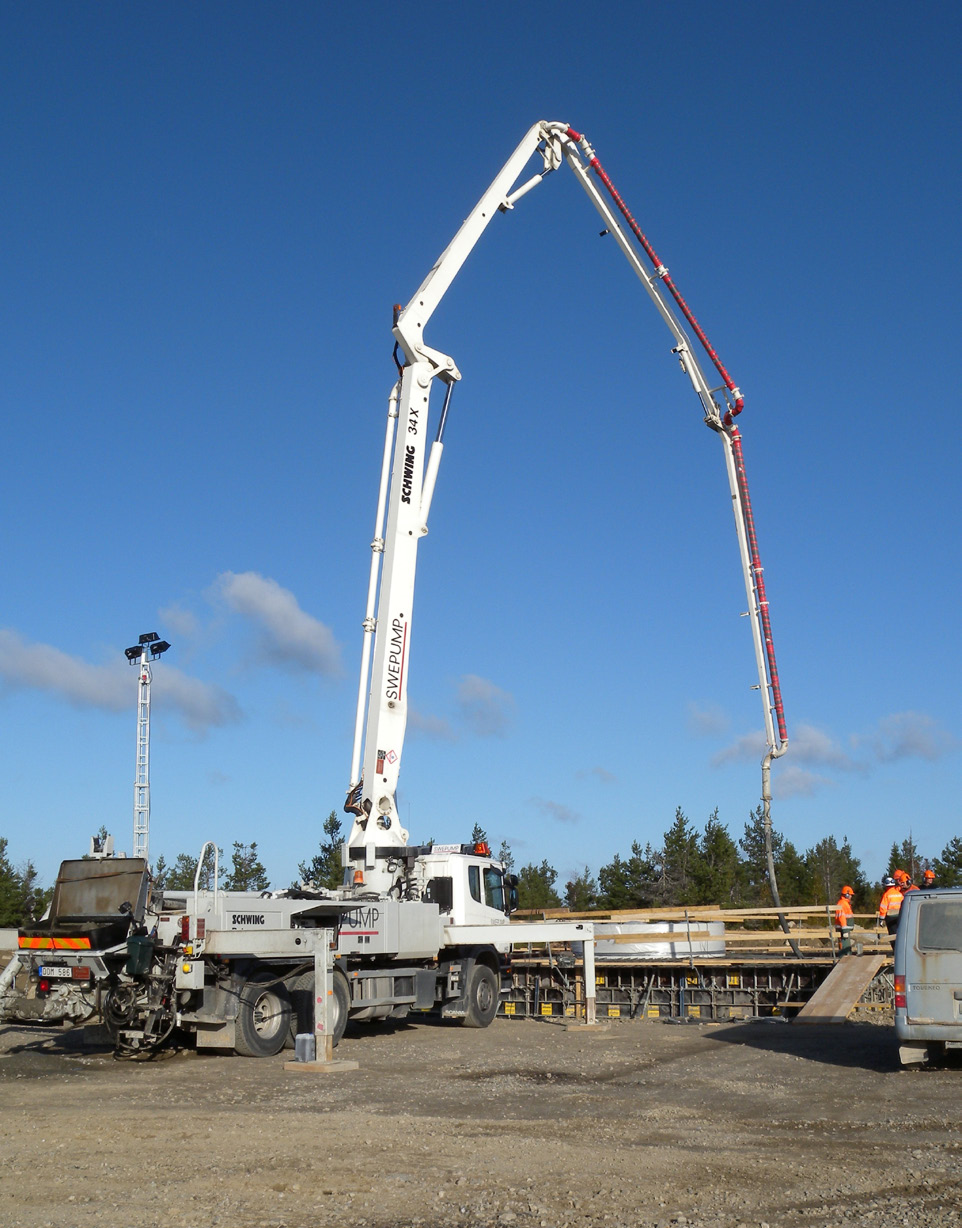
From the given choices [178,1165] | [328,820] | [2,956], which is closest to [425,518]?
[178,1165]

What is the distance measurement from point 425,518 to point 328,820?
150ft

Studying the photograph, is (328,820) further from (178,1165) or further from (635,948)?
(178,1165)

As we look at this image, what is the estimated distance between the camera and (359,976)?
16750mm

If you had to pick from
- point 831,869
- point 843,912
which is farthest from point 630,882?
point 843,912

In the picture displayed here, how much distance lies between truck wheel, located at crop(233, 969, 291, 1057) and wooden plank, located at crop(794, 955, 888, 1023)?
7.96m

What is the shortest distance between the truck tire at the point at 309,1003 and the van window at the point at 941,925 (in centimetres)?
763

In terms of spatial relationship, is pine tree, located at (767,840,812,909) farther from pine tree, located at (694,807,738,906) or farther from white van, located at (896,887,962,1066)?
white van, located at (896,887,962,1066)

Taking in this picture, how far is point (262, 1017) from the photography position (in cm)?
1512

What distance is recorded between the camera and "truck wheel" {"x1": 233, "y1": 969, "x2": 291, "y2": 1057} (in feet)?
48.0

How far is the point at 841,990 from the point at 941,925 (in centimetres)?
713

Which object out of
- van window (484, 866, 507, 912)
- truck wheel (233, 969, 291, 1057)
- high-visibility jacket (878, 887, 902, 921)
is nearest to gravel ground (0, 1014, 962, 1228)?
truck wheel (233, 969, 291, 1057)

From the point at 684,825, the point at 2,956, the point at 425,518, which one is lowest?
the point at 2,956

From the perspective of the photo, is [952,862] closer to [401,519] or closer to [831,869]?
[831,869]

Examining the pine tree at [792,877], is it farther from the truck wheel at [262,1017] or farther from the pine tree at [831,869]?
the truck wheel at [262,1017]
